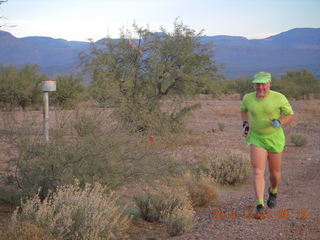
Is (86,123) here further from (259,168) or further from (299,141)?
(299,141)

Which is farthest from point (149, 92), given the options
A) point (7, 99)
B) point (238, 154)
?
point (7, 99)

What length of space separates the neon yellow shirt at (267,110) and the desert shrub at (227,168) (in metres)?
4.06

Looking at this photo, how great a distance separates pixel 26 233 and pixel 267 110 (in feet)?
11.5

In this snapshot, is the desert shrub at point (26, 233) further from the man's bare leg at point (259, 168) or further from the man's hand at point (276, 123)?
the man's hand at point (276, 123)

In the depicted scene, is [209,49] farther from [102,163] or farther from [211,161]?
[102,163]

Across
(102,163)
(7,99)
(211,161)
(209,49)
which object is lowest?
(211,161)

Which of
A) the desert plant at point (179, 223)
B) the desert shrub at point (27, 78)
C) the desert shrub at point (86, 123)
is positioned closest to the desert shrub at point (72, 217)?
the desert plant at point (179, 223)

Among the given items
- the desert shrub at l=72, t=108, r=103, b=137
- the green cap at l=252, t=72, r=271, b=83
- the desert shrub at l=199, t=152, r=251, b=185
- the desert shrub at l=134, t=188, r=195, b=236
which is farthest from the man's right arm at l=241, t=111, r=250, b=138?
the desert shrub at l=199, t=152, r=251, b=185

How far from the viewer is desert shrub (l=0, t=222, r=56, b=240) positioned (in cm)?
436

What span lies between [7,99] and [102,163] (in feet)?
9.73

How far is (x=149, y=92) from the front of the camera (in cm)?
1731

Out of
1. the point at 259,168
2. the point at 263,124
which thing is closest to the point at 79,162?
the point at 259,168

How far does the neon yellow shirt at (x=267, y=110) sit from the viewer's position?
5.95m

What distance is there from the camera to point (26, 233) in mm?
4367
